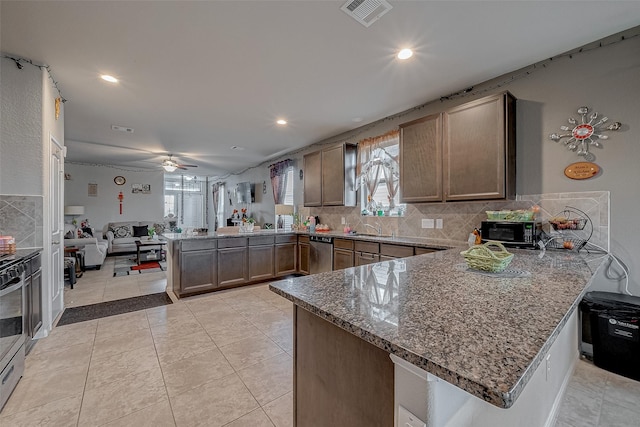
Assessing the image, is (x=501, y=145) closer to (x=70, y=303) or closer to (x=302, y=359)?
(x=302, y=359)

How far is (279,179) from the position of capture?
21.8ft

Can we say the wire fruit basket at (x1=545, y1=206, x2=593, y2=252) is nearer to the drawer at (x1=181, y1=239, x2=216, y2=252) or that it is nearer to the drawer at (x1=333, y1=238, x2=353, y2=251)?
the drawer at (x1=333, y1=238, x2=353, y2=251)

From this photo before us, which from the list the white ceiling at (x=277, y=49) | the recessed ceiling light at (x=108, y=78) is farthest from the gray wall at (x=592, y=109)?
the recessed ceiling light at (x=108, y=78)

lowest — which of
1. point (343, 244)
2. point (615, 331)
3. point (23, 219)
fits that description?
point (615, 331)

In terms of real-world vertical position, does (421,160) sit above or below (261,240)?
above

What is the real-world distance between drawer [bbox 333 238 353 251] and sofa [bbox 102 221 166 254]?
622cm

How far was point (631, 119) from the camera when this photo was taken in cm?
225

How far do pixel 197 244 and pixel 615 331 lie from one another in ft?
14.7

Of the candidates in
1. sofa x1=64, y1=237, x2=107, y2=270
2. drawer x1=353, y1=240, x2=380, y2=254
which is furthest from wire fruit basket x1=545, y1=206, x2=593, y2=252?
sofa x1=64, y1=237, x2=107, y2=270

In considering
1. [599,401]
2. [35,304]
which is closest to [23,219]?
[35,304]

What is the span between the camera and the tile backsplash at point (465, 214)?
2385 mm

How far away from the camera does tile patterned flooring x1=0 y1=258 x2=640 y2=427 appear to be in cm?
172

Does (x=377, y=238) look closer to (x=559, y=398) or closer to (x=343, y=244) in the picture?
(x=343, y=244)

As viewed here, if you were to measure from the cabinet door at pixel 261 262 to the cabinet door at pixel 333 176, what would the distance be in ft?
4.29
